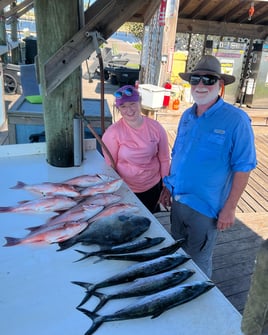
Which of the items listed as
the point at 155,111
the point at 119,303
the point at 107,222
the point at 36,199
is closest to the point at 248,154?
the point at 107,222

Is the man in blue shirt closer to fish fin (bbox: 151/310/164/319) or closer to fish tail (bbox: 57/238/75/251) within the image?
fish tail (bbox: 57/238/75/251)

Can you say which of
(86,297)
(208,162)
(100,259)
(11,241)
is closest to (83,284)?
(86,297)

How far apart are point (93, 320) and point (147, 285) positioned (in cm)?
27

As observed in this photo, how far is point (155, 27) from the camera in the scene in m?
8.02

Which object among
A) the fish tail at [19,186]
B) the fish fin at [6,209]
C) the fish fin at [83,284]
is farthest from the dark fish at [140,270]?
the fish tail at [19,186]

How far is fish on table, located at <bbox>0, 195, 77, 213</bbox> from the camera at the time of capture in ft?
6.38

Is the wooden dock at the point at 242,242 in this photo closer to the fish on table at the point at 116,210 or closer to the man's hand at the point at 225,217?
the man's hand at the point at 225,217

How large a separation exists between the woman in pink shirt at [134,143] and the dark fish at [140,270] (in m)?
1.29

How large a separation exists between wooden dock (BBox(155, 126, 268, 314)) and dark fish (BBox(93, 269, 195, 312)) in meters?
1.52

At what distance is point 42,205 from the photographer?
196 cm

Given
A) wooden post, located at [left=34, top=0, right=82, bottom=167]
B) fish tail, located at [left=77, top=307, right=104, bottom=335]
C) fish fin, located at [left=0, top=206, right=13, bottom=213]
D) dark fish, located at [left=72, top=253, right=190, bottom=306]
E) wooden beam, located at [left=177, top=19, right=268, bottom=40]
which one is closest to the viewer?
fish tail, located at [left=77, top=307, right=104, bottom=335]

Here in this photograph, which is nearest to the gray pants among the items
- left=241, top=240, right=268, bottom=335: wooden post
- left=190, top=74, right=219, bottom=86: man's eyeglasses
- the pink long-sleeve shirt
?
the pink long-sleeve shirt

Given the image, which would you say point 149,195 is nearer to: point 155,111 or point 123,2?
point 123,2

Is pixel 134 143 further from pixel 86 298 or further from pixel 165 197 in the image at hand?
pixel 86 298
